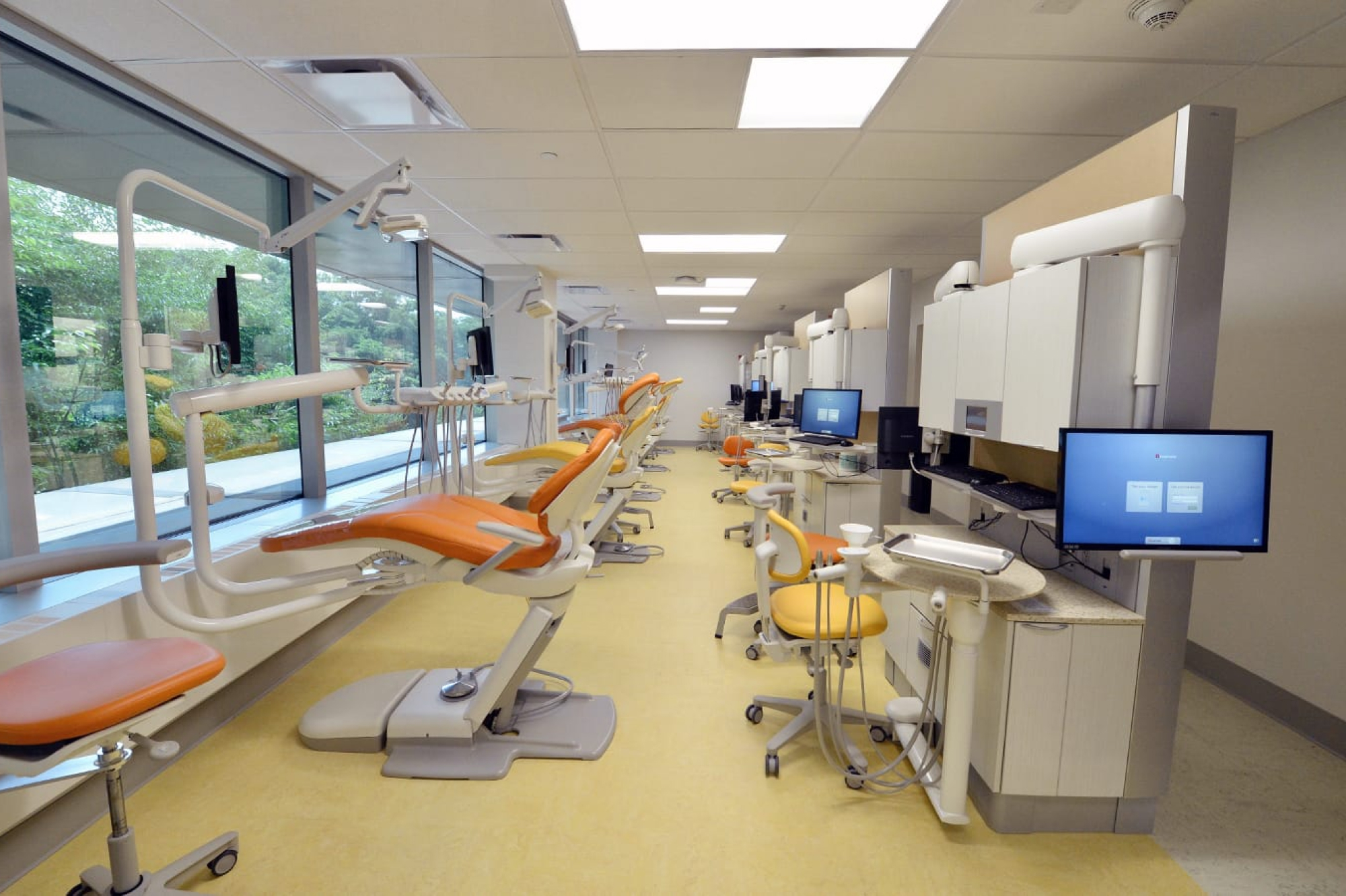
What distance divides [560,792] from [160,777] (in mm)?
1429

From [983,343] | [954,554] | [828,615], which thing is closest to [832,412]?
[983,343]

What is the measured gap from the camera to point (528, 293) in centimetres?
426

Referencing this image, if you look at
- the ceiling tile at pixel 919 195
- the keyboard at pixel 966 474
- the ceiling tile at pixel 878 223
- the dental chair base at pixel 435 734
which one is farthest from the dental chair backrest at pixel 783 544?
the ceiling tile at pixel 878 223

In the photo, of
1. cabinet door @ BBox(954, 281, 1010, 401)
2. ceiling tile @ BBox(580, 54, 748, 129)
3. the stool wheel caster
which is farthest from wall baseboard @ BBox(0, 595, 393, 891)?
cabinet door @ BBox(954, 281, 1010, 401)

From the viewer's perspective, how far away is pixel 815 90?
2.66m

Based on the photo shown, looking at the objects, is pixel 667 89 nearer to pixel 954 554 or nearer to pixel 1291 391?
pixel 954 554

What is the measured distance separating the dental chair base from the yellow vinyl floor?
0.14ft

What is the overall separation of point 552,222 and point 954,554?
394 cm

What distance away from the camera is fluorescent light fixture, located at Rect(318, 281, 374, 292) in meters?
3.99

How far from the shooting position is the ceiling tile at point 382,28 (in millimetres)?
2045

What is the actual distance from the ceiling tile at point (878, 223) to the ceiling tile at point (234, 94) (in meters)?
3.10

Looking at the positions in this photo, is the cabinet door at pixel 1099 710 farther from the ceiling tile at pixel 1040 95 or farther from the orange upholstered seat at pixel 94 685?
the orange upholstered seat at pixel 94 685

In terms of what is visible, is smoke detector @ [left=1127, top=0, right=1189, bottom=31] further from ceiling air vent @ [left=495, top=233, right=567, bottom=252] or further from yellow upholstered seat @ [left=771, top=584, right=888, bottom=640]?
ceiling air vent @ [left=495, top=233, right=567, bottom=252]

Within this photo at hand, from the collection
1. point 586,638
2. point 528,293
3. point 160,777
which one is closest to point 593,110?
point 528,293
